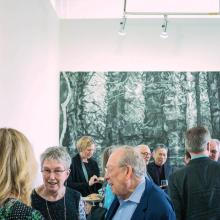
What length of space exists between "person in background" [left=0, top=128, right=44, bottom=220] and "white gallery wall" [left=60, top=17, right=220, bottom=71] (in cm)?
585

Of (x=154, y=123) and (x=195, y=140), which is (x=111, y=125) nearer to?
(x=154, y=123)

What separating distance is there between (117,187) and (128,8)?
221 inches

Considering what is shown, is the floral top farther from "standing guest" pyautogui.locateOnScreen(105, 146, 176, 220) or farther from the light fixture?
the light fixture

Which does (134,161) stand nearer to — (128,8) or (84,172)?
(84,172)

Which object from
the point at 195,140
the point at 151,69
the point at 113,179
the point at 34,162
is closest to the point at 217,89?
the point at 151,69

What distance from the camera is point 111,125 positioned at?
736cm

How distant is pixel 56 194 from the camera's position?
3037mm

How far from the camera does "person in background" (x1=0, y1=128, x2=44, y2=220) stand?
169cm

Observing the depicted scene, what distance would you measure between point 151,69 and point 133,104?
2.55ft

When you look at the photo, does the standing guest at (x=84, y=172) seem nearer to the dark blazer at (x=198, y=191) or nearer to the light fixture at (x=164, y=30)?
the dark blazer at (x=198, y=191)

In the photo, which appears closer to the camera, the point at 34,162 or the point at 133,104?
the point at 34,162

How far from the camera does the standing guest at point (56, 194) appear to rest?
9.73 feet

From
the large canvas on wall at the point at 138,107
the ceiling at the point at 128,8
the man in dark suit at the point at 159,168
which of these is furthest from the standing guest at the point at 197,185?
the ceiling at the point at 128,8

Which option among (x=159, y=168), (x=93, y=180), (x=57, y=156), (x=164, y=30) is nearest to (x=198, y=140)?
(x=57, y=156)
